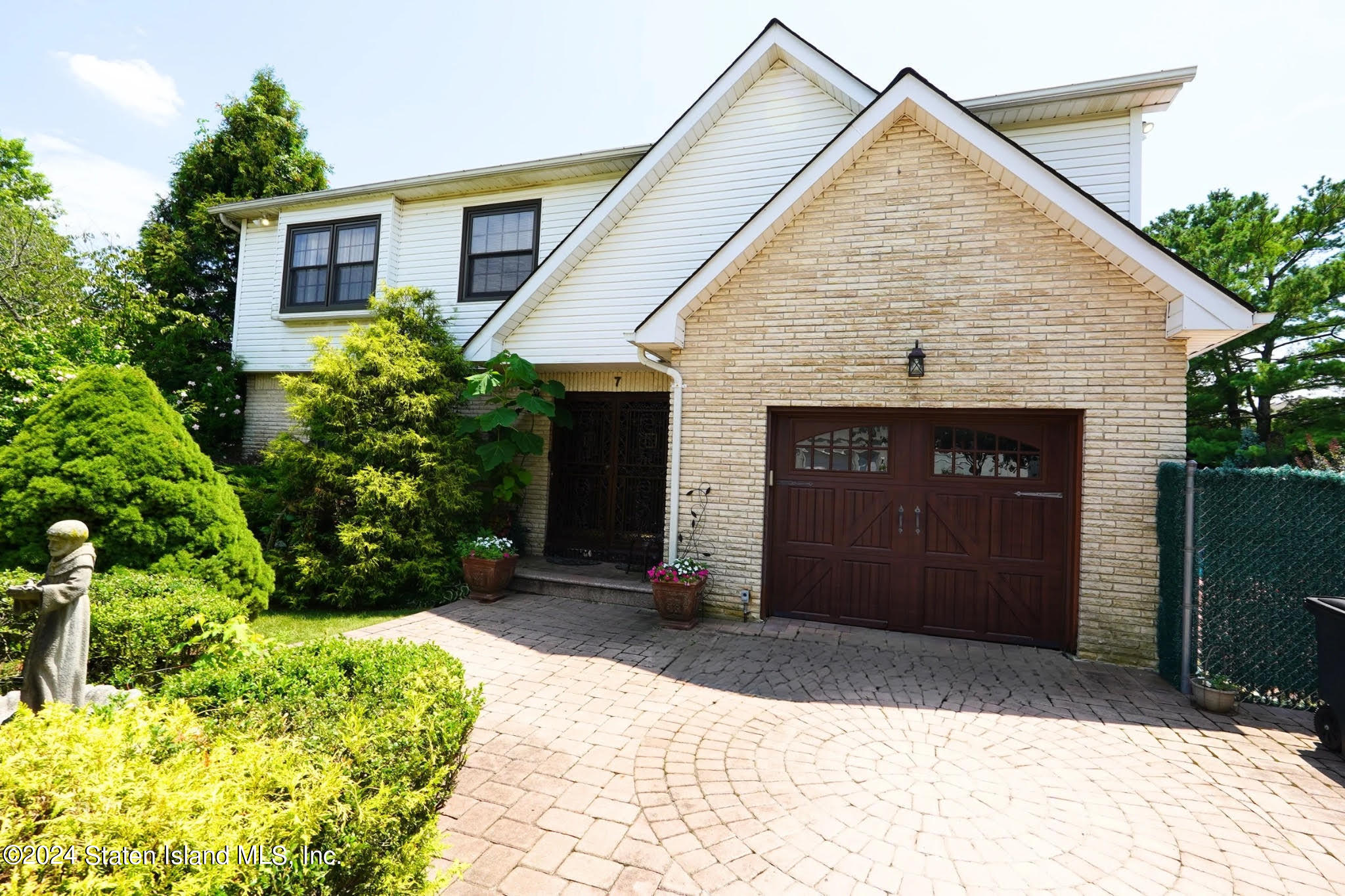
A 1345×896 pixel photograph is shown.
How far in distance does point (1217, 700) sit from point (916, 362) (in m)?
4.06

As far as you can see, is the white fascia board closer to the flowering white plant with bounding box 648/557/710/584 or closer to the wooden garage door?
the wooden garage door

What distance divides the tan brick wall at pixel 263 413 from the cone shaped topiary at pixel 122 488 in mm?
6287

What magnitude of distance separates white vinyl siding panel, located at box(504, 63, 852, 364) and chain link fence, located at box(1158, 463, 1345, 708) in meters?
6.30

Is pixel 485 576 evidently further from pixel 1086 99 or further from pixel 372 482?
pixel 1086 99

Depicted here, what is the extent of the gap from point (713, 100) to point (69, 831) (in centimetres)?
954

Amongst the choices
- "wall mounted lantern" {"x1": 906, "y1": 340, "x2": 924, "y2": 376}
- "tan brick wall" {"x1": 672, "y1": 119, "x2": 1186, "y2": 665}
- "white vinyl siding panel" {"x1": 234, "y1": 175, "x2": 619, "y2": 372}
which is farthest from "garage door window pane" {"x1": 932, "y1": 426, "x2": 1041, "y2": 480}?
"white vinyl siding panel" {"x1": 234, "y1": 175, "x2": 619, "y2": 372}

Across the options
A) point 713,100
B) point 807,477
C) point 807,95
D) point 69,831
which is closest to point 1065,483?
point 807,477

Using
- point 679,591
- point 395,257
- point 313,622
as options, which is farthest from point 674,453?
point 395,257

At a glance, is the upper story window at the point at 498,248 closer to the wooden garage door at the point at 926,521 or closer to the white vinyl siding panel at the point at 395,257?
the white vinyl siding panel at the point at 395,257

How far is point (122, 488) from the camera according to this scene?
18.1 ft

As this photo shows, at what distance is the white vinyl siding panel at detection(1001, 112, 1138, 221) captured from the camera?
7.20 m

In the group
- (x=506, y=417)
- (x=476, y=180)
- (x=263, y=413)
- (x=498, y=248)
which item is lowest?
(x=506, y=417)

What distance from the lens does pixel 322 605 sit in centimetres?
805

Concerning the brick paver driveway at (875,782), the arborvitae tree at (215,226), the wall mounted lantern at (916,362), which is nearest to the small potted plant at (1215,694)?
the brick paver driveway at (875,782)
